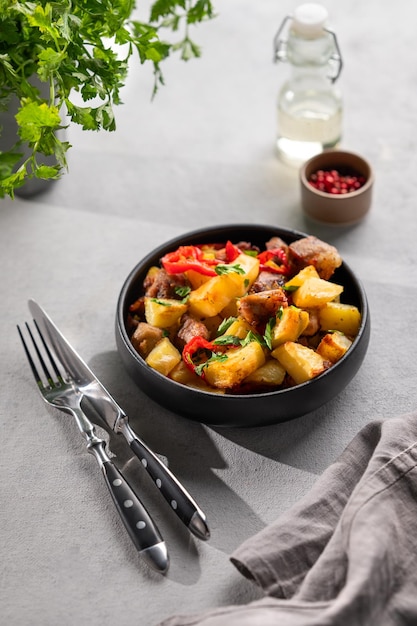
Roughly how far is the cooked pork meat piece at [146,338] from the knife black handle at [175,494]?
0.24m

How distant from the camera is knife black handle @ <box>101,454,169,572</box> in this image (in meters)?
1.62

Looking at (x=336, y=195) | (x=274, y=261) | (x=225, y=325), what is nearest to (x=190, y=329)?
(x=225, y=325)

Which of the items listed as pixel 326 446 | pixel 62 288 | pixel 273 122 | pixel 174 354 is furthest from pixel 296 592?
pixel 273 122


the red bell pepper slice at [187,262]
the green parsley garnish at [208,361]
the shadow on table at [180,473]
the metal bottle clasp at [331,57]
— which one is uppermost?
the metal bottle clasp at [331,57]

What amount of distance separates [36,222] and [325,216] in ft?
2.78

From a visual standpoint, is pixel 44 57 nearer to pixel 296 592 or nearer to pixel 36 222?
pixel 36 222

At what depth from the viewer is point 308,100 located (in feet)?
8.62

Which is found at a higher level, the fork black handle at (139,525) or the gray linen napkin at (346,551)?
the gray linen napkin at (346,551)

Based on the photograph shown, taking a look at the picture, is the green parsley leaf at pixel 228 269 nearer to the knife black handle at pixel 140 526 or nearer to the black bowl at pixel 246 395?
the black bowl at pixel 246 395

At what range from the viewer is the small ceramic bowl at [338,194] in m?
2.37

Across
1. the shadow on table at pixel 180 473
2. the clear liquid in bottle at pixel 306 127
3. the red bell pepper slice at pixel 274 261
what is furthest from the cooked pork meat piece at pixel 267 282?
the clear liquid in bottle at pixel 306 127

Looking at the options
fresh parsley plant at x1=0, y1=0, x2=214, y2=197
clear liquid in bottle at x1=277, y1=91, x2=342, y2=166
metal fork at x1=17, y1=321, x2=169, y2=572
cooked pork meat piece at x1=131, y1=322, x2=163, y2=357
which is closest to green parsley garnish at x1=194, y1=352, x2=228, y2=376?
cooked pork meat piece at x1=131, y1=322, x2=163, y2=357

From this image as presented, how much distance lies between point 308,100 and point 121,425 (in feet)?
4.28

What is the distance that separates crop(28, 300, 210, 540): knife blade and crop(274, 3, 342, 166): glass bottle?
1.01 metres
